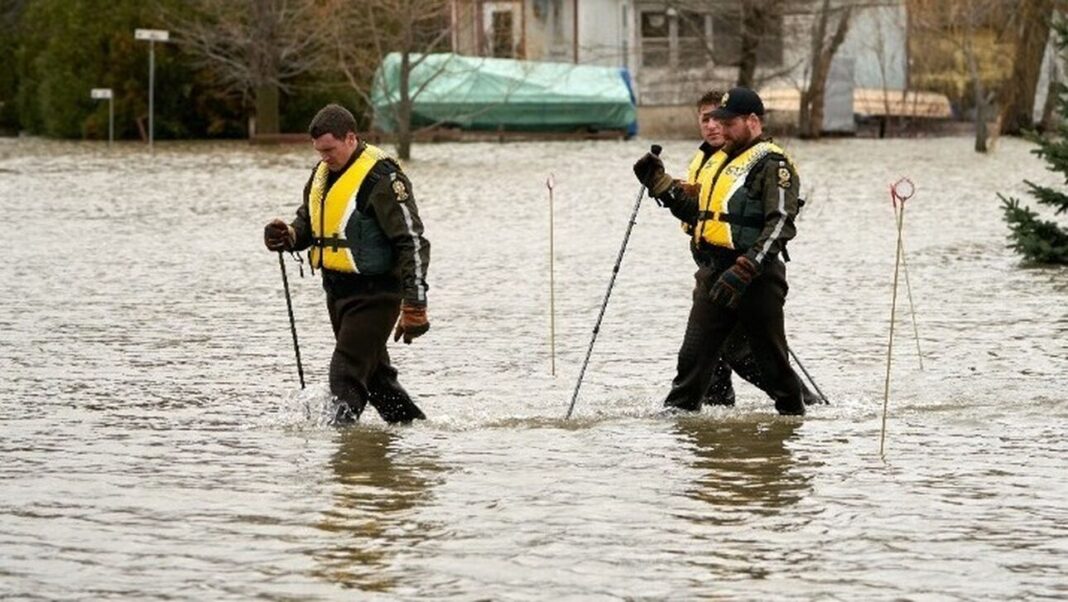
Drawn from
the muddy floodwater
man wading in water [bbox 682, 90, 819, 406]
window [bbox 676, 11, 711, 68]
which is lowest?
the muddy floodwater

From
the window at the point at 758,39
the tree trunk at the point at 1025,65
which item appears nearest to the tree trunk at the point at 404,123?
the tree trunk at the point at 1025,65

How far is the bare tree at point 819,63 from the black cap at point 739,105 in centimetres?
4982

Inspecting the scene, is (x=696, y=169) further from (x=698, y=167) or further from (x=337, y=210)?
(x=337, y=210)

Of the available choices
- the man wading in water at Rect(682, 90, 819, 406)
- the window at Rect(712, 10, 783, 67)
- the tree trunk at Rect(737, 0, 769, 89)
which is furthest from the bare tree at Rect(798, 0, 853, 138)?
the man wading in water at Rect(682, 90, 819, 406)

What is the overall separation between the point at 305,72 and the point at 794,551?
55.1 m

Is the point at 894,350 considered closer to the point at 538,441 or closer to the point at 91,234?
the point at 538,441

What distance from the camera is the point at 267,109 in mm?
61562

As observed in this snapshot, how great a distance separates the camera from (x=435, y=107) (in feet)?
206

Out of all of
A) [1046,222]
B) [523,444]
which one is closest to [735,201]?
[523,444]

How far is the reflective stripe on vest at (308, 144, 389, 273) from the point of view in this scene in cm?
1246

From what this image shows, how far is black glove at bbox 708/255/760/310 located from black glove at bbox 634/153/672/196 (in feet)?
1.78

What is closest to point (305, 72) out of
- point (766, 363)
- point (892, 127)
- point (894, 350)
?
point (892, 127)

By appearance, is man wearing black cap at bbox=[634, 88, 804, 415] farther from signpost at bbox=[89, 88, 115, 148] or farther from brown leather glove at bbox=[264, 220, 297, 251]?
signpost at bbox=[89, 88, 115, 148]

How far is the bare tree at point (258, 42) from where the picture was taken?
59438mm
